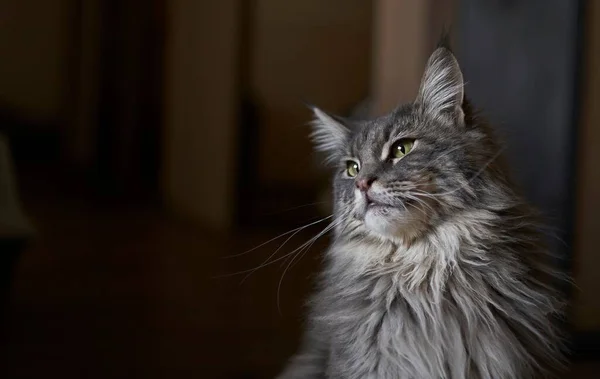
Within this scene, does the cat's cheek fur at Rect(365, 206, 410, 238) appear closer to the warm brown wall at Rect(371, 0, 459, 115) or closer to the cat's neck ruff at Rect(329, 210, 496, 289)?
the cat's neck ruff at Rect(329, 210, 496, 289)

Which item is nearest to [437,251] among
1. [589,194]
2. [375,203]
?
[375,203]

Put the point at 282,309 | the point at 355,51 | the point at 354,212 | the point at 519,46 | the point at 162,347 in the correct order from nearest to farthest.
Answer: the point at 354,212
the point at 519,46
the point at 162,347
the point at 282,309
the point at 355,51

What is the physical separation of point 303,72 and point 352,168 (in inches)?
124

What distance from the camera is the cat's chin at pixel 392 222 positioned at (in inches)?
47.3

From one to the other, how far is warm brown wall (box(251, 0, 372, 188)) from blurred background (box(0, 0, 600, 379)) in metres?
0.01

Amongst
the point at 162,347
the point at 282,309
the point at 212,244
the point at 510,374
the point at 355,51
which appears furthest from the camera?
the point at 355,51

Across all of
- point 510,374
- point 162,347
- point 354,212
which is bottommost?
point 162,347

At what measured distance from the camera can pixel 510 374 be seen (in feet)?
3.87

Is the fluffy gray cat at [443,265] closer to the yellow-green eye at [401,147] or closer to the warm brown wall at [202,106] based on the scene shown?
the yellow-green eye at [401,147]

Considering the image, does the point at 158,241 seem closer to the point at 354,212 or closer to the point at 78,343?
the point at 78,343

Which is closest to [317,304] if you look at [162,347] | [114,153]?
[162,347]

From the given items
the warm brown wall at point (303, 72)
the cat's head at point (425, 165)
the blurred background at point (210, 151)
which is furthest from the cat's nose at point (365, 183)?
the warm brown wall at point (303, 72)

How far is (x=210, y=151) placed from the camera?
4.03m

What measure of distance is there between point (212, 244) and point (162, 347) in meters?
1.67
